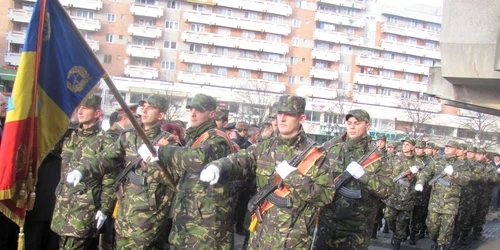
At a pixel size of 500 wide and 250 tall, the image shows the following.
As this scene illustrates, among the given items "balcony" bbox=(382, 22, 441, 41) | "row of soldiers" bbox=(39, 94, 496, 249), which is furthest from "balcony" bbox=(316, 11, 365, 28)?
"row of soldiers" bbox=(39, 94, 496, 249)

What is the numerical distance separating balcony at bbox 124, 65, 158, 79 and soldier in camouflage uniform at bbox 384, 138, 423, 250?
47321 mm

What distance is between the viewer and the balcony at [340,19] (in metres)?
64.8

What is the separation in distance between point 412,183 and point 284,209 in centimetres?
761

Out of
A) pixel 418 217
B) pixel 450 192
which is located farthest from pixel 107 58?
pixel 450 192

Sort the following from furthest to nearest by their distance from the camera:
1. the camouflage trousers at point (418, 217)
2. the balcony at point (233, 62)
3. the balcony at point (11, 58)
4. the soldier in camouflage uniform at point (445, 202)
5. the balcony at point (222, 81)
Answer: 1. the balcony at point (233, 62)
2. the balcony at point (222, 81)
3. the balcony at point (11, 58)
4. the camouflage trousers at point (418, 217)
5. the soldier in camouflage uniform at point (445, 202)

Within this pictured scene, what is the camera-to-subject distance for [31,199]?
486 centimetres

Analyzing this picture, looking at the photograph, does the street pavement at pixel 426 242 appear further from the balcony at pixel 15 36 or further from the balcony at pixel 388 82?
the balcony at pixel 388 82

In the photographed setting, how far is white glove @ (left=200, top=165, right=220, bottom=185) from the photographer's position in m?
4.29

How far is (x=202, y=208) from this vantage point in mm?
5320

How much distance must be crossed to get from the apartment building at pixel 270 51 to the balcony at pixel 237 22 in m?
0.12

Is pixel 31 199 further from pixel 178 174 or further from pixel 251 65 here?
pixel 251 65

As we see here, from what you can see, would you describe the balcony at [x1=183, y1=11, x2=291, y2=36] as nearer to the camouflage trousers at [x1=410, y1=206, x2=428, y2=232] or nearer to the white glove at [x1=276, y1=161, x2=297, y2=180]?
the camouflage trousers at [x1=410, y1=206, x2=428, y2=232]

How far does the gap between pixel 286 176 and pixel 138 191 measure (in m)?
2.01

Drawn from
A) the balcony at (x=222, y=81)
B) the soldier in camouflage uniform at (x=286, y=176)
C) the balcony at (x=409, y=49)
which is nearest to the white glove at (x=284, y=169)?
the soldier in camouflage uniform at (x=286, y=176)
